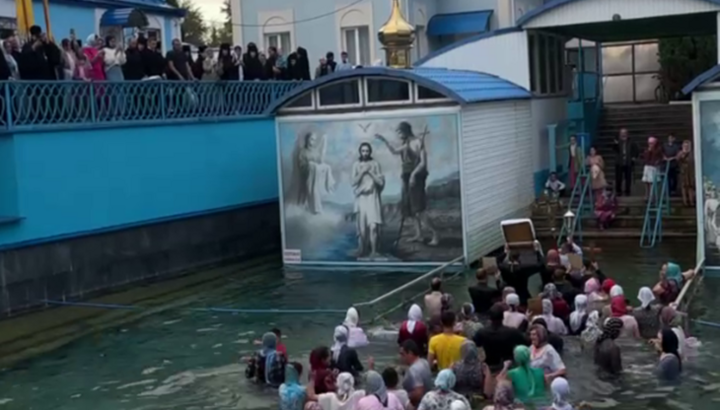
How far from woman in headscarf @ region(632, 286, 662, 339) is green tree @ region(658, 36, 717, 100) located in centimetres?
2495

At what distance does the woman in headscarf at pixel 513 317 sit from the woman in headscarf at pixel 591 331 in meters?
Result: 0.86

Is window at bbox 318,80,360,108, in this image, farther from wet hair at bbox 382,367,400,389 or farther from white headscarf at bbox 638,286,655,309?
wet hair at bbox 382,367,400,389

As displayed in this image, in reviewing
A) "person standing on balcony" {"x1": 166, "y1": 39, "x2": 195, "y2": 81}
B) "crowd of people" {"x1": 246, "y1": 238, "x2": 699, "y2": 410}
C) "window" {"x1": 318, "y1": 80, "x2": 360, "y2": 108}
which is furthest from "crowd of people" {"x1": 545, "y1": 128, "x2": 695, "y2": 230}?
"person standing on balcony" {"x1": 166, "y1": 39, "x2": 195, "y2": 81}

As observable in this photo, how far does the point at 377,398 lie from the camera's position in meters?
11.6

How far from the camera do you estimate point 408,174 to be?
23.8 meters

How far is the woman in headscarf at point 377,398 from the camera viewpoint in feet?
37.9

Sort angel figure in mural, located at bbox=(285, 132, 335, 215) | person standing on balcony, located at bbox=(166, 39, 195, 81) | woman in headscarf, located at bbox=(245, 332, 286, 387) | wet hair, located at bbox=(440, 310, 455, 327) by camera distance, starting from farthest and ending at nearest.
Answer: person standing on balcony, located at bbox=(166, 39, 195, 81)
angel figure in mural, located at bbox=(285, 132, 335, 215)
woman in headscarf, located at bbox=(245, 332, 286, 387)
wet hair, located at bbox=(440, 310, 455, 327)

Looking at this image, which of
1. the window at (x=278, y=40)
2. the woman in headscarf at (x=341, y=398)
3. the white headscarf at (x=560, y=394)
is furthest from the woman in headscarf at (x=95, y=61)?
the window at (x=278, y=40)

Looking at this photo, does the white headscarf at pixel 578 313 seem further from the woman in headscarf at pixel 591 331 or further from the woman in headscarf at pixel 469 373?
the woman in headscarf at pixel 469 373

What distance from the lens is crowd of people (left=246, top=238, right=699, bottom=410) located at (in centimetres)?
1230

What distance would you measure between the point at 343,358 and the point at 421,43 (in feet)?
89.6

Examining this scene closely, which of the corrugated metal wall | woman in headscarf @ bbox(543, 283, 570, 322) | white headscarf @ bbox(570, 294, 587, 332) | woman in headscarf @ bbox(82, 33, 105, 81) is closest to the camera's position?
white headscarf @ bbox(570, 294, 587, 332)

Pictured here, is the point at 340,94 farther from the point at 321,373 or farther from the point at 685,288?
the point at 321,373

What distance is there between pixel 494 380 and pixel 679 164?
14.6 meters
